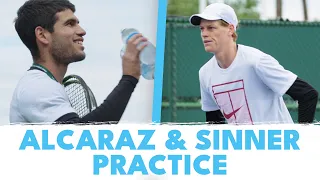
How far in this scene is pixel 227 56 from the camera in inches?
211

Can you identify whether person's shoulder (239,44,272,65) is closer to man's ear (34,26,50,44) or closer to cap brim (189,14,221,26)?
cap brim (189,14,221,26)

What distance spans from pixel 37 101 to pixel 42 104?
0.13ft

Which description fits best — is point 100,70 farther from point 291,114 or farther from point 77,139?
point 291,114

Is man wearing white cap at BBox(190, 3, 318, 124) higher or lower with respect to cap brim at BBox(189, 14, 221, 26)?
lower

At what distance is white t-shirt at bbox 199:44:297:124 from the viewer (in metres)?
5.30

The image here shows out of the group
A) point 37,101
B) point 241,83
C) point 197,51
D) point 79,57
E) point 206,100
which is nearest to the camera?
point 37,101

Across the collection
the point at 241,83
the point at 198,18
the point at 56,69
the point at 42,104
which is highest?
the point at 198,18

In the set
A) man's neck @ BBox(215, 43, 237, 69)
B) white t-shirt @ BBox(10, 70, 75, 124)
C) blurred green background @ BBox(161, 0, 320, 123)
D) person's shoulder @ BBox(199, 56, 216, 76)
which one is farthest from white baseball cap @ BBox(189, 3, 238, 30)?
white t-shirt @ BBox(10, 70, 75, 124)

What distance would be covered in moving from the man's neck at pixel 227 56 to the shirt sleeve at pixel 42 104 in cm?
115

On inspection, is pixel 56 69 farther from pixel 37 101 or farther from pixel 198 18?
pixel 198 18

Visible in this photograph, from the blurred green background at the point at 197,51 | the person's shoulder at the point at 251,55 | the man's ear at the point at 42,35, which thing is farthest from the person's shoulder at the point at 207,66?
the man's ear at the point at 42,35

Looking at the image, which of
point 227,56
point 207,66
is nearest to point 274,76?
point 227,56

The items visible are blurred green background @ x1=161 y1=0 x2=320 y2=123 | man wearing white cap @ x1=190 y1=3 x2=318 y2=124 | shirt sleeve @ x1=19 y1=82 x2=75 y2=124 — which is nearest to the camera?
shirt sleeve @ x1=19 y1=82 x2=75 y2=124

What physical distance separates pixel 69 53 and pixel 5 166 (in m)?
0.92
